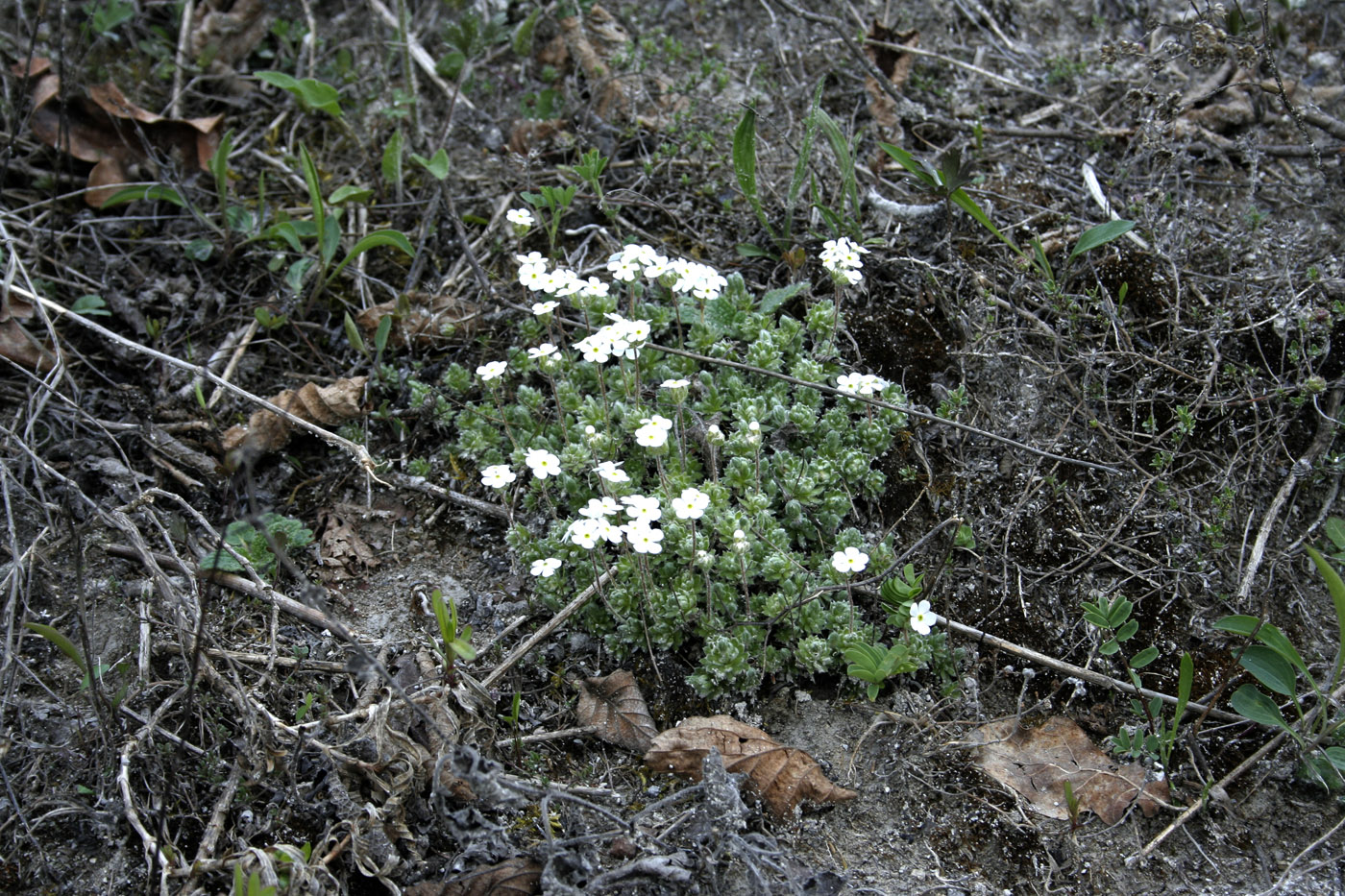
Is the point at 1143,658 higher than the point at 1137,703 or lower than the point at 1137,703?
higher

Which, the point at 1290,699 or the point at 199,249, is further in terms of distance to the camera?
the point at 199,249

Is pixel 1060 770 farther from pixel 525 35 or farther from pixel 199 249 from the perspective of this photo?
pixel 525 35

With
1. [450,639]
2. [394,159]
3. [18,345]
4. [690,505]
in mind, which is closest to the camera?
[450,639]

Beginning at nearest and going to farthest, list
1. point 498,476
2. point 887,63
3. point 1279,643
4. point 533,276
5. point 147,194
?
point 1279,643, point 498,476, point 533,276, point 147,194, point 887,63

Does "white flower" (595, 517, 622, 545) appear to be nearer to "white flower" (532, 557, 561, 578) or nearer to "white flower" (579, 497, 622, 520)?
"white flower" (579, 497, 622, 520)

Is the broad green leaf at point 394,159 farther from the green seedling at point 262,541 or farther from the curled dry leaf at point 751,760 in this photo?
the curled dry leaf at point 751,760

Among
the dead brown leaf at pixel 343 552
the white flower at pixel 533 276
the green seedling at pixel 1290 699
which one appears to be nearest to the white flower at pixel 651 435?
the white flower at pixel 533 276

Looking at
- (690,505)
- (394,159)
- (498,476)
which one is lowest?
(498,476)

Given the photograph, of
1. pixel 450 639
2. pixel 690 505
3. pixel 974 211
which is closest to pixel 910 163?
pixel 974 211
